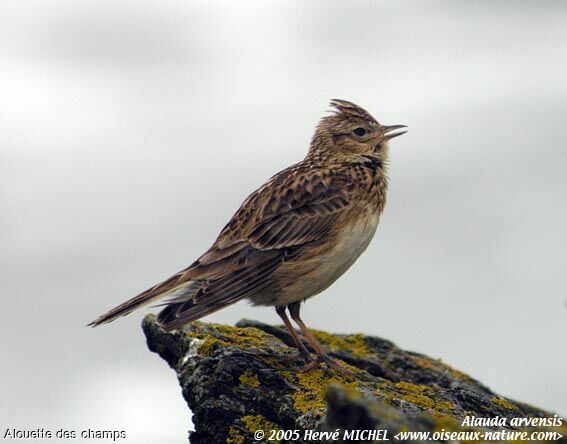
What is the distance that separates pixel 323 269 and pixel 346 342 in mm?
2153

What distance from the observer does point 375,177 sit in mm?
12195

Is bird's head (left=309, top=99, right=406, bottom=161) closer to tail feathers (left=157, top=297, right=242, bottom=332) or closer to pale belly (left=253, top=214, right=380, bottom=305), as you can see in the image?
pale belly (left=253, top=214, right=380, bottom=305)

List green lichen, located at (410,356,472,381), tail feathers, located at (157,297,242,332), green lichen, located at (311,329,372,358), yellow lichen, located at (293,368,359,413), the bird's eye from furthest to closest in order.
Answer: the bird's eye < green lichen, located at (311,329,372,358) < green lichen, located at (410,356,472,381) < tail feathers, located at (157,297,242,332) < yellow lichen, located at (293,368,359,413)

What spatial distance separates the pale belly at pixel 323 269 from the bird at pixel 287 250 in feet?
0.03

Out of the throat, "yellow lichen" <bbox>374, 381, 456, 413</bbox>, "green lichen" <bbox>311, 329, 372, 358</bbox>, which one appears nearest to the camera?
"yellow lichen" <bbox>374, 381, 456, 413</bbox>

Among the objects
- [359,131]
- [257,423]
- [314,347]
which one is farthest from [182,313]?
[359,131]

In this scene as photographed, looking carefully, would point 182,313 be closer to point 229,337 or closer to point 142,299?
point 142,299

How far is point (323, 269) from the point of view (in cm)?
1101

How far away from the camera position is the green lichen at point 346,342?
12.6m

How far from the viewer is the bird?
10711mm

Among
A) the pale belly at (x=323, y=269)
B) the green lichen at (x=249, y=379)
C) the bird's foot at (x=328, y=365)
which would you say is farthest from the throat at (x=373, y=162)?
the green lichen at (x=249, y=379)

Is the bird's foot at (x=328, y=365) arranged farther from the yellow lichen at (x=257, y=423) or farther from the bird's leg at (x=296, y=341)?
the yellow lichen at (x=257, y=423)

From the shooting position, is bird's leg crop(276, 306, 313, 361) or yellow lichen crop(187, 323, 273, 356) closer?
yellow lichen crop(187, 323, 273, 356)

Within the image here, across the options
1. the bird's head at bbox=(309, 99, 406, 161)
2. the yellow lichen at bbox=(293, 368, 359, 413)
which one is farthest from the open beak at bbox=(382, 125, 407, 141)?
the yellow lichen at bbox=(293, 368, 359, 413)
